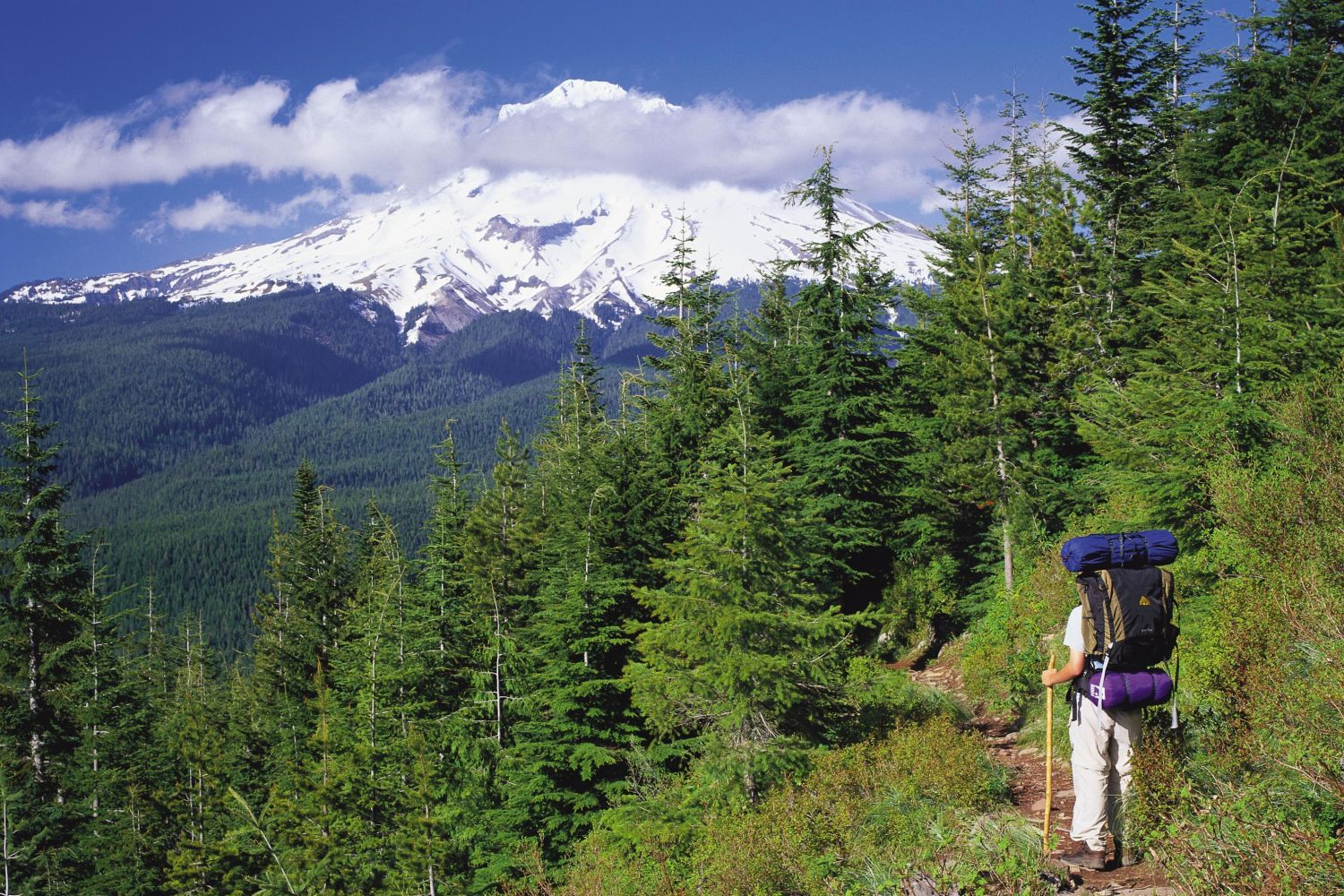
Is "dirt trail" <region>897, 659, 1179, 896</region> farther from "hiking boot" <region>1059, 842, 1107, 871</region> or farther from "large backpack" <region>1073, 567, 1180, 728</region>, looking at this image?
"large backpack" <region>1073, 567, 1180, 728</region>

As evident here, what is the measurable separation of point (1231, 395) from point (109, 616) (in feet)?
103

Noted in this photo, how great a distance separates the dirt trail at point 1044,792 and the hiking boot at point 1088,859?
67mm

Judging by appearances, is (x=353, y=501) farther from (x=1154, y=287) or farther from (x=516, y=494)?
(x=1154, y=287)

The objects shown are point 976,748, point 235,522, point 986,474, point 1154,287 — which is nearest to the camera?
point 976,748

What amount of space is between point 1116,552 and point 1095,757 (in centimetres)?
157

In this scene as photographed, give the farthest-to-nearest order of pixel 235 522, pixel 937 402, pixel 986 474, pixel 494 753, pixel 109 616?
1. pixel 235 522
2. pixel 109 616
3. pixel 937 402
4. pixel 986 474
5. pixel 494 753

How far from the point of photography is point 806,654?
11672 mm

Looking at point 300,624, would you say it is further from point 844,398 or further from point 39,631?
point 844,398

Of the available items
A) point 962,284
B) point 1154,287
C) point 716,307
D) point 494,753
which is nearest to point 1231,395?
point 1154,287

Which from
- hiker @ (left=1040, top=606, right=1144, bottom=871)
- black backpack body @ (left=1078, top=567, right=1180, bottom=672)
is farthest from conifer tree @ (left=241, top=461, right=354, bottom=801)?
black backpack body @ (left=1078, top=567, right=1180, bottom=672)

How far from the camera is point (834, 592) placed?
1603 centimetres

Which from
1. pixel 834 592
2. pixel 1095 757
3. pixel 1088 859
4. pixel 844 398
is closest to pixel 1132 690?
pixel 1095 757

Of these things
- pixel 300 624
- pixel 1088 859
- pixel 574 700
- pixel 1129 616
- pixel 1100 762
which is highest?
pixel 1129 616

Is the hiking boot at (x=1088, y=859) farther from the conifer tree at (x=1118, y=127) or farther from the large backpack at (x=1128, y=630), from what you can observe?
the conifer tree at (x=1118, y=127)
